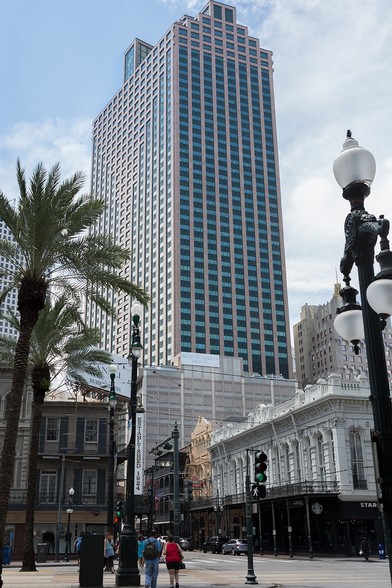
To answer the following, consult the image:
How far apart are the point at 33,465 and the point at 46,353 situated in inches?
215

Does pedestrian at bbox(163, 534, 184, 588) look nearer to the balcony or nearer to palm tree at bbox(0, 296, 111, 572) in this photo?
palm tree at bbox(0, 296, 111, 572)

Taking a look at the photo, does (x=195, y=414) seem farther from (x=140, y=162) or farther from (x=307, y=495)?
(x=140, y=162)

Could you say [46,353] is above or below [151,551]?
above

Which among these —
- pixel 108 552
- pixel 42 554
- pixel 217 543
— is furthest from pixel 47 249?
pixel 217 543

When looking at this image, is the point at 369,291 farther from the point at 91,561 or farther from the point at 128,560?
the point at 128,560

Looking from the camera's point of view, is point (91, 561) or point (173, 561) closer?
point (173, 561)

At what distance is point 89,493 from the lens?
49.5m

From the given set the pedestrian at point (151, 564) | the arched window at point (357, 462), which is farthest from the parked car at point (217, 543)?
the pedestrian at point (151, 564)

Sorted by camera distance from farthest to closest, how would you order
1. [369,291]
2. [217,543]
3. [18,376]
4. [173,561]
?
1. [217,543]
2. [18,376]
3. [173,561]
4. [369,291]

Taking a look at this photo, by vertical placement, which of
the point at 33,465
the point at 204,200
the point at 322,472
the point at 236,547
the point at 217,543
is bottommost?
the point at 236,547

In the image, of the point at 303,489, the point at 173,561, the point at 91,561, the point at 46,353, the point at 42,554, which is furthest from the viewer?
the point at 303,489

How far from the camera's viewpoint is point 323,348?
155 metres

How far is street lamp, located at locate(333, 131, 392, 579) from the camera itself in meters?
6.34

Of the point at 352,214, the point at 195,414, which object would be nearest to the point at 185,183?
the point at 195,414
